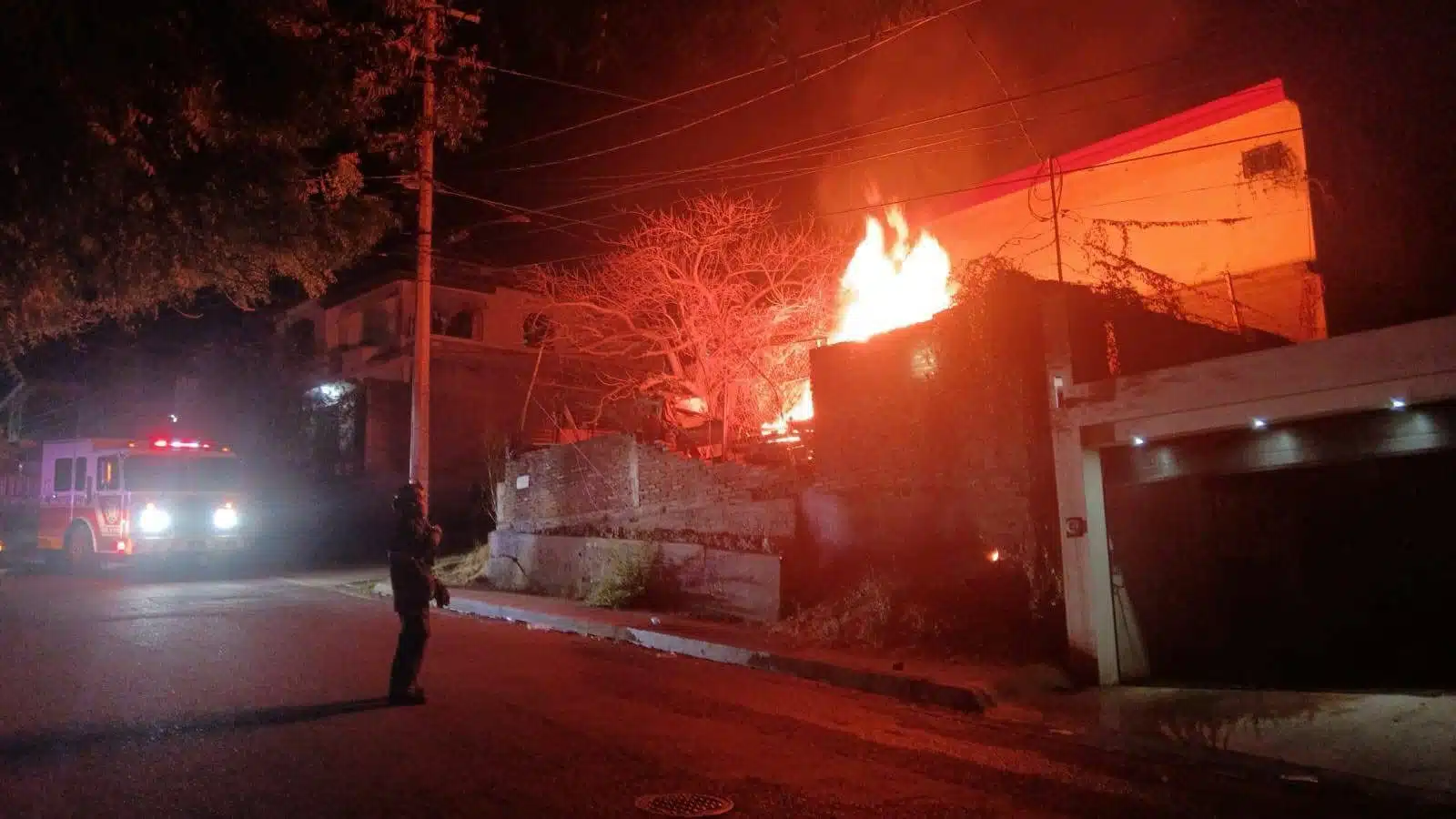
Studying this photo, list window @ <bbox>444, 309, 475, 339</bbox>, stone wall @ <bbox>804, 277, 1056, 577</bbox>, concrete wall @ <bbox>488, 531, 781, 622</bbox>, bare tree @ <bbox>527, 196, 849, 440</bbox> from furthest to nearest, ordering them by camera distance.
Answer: window @ <bbox>444, 309, 475, 339</bbox>, bare tree @ <bbox>527, 196, 849, 440</bbox>, concrete wall @ <bbox>488, 531, 781, 622</bbox>, stone wall @ <bbox>804, 277, 1056, 577</bbox>

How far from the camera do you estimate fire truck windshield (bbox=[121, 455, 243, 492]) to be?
19.0 m

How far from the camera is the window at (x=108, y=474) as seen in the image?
743 inches

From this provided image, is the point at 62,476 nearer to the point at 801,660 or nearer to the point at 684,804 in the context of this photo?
the point at 801,660

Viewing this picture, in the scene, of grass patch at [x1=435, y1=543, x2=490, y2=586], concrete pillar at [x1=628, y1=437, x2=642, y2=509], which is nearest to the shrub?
concrete pillar at [x1=628, y1=437, x2=642, y2=509]

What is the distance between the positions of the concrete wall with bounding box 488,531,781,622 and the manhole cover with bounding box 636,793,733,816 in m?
6.59

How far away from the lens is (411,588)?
7695 mm

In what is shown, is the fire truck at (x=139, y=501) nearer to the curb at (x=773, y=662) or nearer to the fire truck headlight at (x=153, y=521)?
the fire truck headlight at (x=153, y=521)

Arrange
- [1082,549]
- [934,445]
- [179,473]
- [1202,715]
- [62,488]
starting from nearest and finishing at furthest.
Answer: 1. [1202,715]
2. [1082,549]
3. [934,445]
4. [179,473]
5. [62,488]

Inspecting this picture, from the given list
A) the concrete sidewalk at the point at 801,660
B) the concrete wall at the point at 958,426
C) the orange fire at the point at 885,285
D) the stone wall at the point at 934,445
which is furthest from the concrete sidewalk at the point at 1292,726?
the orange fire at the point at 885,285

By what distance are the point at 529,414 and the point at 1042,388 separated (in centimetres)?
2075

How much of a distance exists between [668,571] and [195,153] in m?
8.15

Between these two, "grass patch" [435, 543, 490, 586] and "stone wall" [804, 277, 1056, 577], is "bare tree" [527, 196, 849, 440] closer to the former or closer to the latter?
"grass patch" [435, 543, 490, 586]

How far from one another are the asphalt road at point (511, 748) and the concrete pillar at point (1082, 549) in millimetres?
1655

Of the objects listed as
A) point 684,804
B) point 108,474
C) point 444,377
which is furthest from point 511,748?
point 444,377
